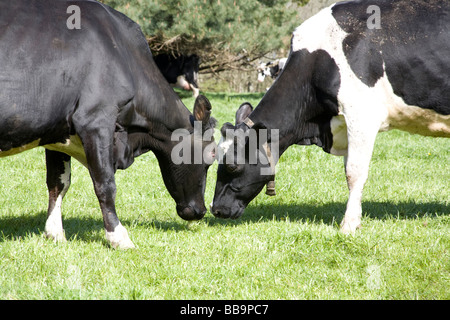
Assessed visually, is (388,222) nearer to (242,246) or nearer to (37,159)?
(242,246)

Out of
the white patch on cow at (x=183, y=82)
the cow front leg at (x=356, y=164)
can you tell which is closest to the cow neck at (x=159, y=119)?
the cow front leg at (x=356, y=164)

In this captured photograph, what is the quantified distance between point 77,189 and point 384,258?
392 centimetres

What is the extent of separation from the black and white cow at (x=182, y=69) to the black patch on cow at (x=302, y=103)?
14259 millimetres

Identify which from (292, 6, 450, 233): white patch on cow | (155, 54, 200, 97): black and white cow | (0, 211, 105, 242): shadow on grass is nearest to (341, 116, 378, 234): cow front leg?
(292, 6, 450, 233): white patch on cow

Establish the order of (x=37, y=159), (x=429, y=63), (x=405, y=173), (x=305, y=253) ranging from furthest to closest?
(x=37, y=159)
(x=405, y=173)
(x=429, y=63)
(x=305, y=253)

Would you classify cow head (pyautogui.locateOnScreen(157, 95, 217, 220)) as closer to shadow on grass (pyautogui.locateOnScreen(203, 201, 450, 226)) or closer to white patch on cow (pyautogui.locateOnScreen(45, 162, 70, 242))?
shadow on grass (pyautogui.locateOnScreen(203, 201, 450, 226))

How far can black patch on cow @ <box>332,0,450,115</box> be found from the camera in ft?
15.8

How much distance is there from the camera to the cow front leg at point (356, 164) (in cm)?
479

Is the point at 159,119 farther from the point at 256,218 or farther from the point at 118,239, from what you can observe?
the point at 256,218

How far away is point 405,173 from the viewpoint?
7344mm

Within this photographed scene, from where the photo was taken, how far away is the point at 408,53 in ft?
16.0

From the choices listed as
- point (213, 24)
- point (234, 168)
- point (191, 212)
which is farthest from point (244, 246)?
point (213, 24)
